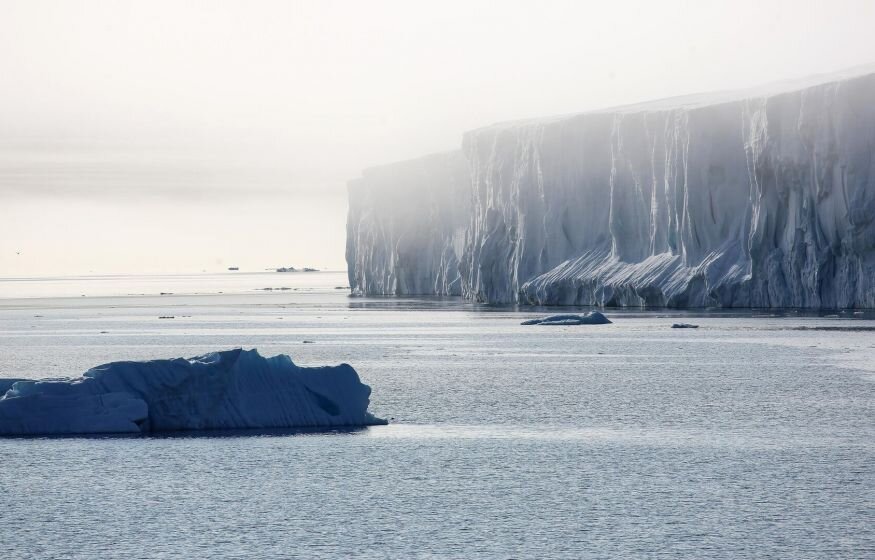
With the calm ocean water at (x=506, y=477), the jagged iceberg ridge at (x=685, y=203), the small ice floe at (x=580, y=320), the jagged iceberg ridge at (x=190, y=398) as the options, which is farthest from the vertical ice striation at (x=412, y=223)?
the jagged iceberg ridge at (x=190, y=398)

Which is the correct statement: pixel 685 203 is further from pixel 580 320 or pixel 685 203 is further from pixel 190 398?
pixel 190 398

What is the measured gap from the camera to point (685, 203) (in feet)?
193

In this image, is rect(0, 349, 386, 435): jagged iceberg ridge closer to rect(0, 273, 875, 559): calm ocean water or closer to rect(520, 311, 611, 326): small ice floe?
rect(0, 273, 875, 559): calm ocean water

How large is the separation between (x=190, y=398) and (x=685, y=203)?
44.3 metres

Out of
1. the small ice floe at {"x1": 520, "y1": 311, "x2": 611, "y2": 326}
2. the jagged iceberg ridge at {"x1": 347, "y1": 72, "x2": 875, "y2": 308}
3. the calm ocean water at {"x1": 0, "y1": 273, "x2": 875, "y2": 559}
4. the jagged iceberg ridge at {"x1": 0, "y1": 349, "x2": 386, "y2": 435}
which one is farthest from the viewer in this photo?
the jagged iceberg ridge at {"x1": 347, "y1": 72, "x2": 875, "y2": 308}

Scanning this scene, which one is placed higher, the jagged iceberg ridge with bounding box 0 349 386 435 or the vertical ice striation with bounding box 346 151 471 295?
the vertical ice striation with bounding box 346 151 471 295

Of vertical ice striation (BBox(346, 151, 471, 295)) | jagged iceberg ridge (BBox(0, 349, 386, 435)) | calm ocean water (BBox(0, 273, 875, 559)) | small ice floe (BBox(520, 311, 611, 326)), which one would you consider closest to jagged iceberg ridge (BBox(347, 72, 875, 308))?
vertical ice striation (BBox(346, 151, 471, 295))

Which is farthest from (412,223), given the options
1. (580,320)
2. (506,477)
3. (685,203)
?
(506,477)

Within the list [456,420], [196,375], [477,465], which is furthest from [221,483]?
[456,420]

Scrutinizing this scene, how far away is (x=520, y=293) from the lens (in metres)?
71.5

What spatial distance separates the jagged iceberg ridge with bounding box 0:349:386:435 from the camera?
56.1 feet

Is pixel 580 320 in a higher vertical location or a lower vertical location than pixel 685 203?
lower

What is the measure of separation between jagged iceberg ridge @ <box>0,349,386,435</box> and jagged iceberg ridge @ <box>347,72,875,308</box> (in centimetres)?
3641

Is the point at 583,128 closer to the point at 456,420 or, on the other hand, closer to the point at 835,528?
the point at 456,420
